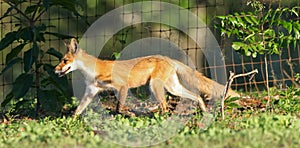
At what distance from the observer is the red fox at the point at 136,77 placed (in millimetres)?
11516

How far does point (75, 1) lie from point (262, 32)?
106 inches

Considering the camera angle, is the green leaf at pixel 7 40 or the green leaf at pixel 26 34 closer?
the green leaf at pixel 26 34

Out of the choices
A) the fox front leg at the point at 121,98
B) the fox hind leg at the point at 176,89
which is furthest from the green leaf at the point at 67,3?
the fox hind leg at the point at 176,89

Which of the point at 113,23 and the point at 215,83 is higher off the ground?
the point at 113,23

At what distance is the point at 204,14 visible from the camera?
549 inches

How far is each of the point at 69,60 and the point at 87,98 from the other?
699 mm

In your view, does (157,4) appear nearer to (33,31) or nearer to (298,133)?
(33,31)

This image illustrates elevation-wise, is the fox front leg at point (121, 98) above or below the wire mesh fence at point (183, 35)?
below

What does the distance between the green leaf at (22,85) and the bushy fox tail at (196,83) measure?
7.84 ft

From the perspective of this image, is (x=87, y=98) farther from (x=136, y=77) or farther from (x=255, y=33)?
(x=255, y=33)

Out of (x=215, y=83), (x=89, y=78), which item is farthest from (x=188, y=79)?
(x=89, y=78)

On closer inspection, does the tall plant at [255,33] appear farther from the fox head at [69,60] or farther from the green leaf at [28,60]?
the green leaf at [28,60]

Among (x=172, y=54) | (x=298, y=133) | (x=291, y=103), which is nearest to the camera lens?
(x=298, y=133)

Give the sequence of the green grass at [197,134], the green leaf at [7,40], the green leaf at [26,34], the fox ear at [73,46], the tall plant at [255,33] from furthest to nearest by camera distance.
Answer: the fox ear at [73,46] < the green leaf at [7,40] < the green leaf at [26,34] < the tall plant at [255,33] < the green grass at [197,134]
